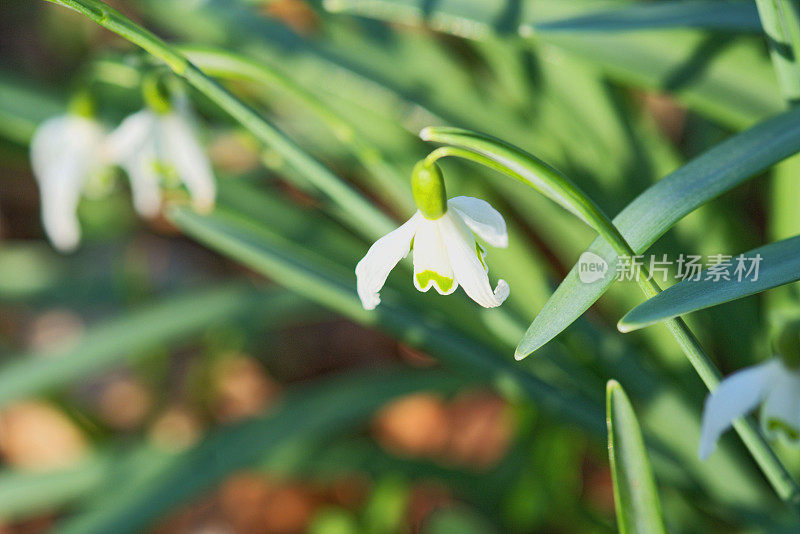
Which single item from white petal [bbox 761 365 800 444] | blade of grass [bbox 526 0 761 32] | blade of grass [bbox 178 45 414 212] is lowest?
white petal [bbox 761 365 800 444]

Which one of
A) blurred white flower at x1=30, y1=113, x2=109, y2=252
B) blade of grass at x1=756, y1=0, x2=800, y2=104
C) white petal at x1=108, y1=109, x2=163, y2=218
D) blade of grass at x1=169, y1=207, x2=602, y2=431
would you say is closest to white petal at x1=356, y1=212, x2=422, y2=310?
blade of grass at x1=169, y1=207, x2=602, y2=431

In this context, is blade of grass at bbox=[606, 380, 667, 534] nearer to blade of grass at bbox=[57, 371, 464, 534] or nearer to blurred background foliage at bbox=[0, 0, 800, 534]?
blurred background foliage at bbox=[0, 0, 800, 534]

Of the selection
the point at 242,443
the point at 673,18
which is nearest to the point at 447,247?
the point at 673,18

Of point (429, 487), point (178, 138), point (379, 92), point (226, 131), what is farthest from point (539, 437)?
point (226, 131)

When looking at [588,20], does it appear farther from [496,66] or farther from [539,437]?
[539,437]

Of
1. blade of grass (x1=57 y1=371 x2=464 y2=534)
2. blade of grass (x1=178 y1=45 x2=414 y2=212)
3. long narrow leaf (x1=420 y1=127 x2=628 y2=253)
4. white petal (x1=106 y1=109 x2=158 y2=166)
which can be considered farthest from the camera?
blade of grass (x1=57 y1=371 x2=464 y2=534)

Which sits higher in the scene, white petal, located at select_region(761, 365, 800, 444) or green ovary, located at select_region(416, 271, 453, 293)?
green ovary, located at select_region(416, 271, 453, 293)

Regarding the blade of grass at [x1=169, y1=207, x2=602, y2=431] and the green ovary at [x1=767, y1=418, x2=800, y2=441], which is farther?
the blade of grass at [x1=169, y1=207, x2=602, y2=431]
